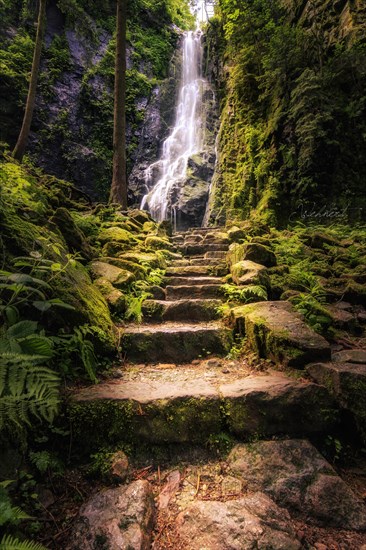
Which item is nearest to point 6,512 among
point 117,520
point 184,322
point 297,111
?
point 117,520

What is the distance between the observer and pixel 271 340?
8.77 ft

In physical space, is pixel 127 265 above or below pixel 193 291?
above

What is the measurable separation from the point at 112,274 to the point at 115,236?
1.61m

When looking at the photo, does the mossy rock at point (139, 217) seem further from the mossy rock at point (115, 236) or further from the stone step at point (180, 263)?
the stone step at point (180, 263)

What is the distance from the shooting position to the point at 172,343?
3.12 m

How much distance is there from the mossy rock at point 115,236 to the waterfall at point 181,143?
26.7 feet

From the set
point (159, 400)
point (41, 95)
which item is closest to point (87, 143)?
point (41, 95)

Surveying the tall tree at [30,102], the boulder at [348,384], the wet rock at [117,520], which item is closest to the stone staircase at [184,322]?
the boulder at [348,384]

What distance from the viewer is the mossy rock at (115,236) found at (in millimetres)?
5328

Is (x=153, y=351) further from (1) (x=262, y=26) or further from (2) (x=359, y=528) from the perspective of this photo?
(1) (x=262, y=26)

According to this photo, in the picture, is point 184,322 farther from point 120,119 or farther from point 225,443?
point 120,119

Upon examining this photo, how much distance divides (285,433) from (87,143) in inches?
706

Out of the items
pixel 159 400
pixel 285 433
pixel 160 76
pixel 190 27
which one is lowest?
pixel 285 433

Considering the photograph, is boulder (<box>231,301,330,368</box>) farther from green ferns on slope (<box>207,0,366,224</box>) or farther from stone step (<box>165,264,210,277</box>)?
green ferns on slope (<box>207,0,366,224</box>)
